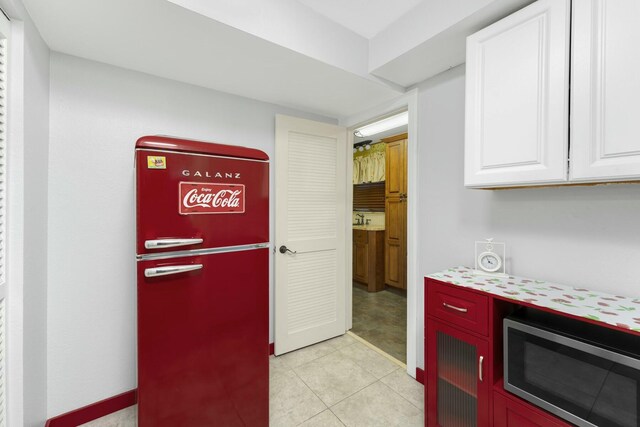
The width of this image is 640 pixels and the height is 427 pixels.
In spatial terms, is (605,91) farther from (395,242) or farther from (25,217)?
(395,242)

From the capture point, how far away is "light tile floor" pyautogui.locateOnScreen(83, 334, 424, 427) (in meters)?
1.73

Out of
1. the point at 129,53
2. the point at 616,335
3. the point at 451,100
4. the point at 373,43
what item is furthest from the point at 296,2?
the point at 616,335

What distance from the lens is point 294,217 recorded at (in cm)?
253

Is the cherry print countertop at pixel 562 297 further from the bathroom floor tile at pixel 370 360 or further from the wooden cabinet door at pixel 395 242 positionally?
the wooden cabinet door at pixel 395 242

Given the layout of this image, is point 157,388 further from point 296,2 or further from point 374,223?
point 374,223

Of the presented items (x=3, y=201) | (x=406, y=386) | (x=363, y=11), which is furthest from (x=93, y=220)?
(x=406, y=386)

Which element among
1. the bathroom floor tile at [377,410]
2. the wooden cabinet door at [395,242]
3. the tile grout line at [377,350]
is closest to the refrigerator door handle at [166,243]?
the bathroom floor tile at [377,410]

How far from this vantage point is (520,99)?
128cm

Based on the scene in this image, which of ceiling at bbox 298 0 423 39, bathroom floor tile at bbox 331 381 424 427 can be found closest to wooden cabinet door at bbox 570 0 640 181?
ceiling at bbox 298 0 423 39

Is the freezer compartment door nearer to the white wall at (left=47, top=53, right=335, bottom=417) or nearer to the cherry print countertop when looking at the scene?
the white wall at (left=47, top=53, right=335, bottom=417)

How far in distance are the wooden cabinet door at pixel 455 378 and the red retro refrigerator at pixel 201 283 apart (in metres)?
0.96

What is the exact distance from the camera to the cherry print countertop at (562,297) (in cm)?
102

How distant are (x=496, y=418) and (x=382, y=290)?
3167 mm

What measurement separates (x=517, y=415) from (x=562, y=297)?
0.56 metres
